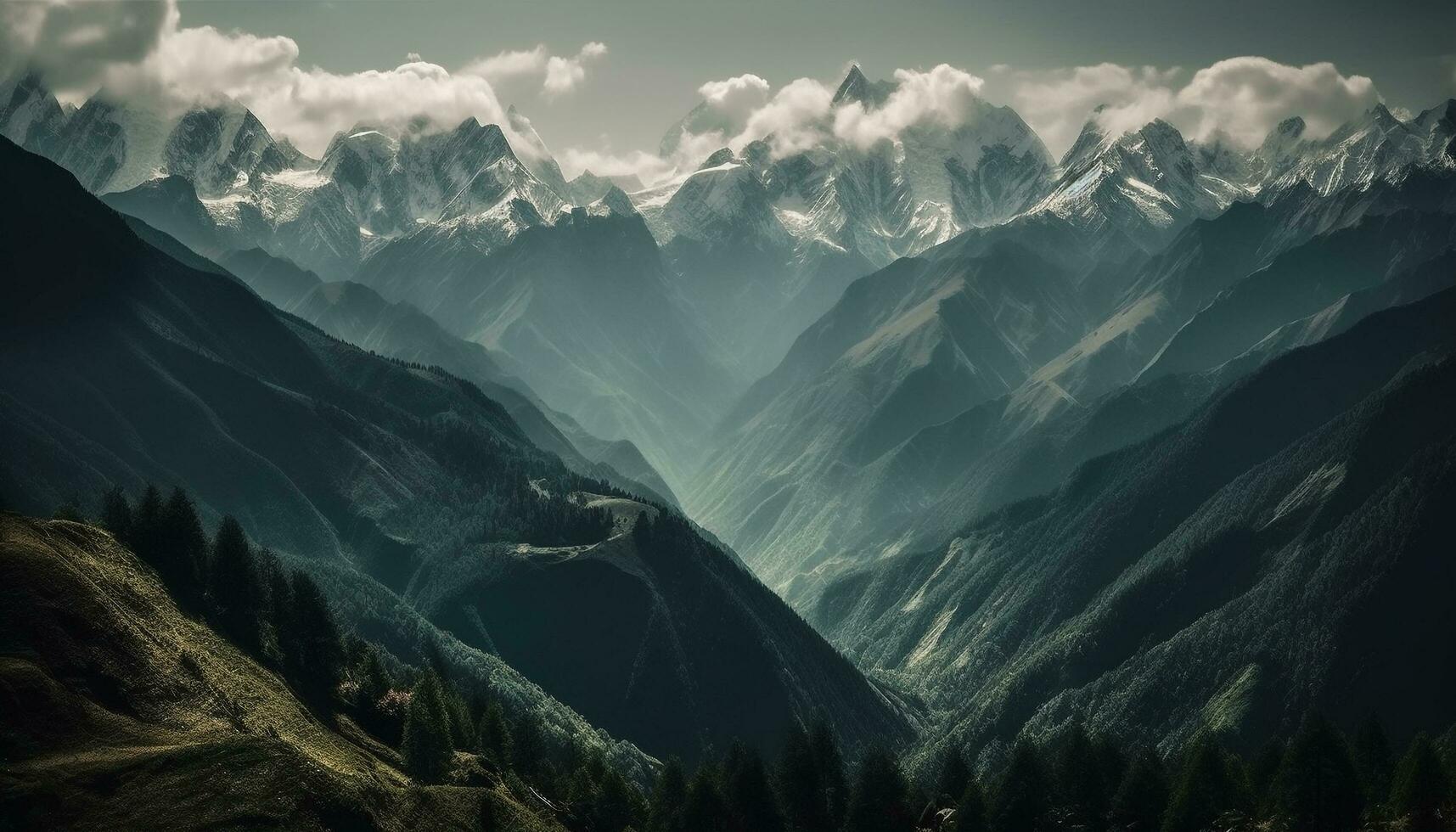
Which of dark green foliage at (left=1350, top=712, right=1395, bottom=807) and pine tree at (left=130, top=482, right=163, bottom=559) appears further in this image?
dark green foliage at (left=1350, top=712, right=1395, bottom=807)

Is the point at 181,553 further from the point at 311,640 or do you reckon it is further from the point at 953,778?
the point at 953,778

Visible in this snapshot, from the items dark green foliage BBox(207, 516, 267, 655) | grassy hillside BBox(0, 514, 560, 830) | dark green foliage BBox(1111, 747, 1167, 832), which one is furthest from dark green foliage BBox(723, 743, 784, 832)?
dark green foliage BBox(207, 516, 267, 655)

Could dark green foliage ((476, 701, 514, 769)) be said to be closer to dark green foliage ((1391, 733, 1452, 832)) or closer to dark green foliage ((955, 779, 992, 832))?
dark green foliage ((955, 779, 992, 832))

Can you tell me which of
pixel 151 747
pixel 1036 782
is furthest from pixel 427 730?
pixel 1036 782

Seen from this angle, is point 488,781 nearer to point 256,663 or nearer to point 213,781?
point 256,663

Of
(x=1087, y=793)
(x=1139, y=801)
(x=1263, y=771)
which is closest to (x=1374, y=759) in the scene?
(x=1263, y=771)

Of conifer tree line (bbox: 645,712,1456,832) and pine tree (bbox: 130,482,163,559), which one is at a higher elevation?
pine tree (bbox: 130,482,163,559)

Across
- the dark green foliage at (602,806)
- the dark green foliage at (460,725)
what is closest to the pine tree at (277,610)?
the dark green foliage at (460,725)
